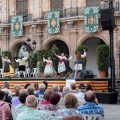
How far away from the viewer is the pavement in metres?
13.4

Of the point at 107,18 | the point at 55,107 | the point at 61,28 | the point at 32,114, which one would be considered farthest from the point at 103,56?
the point at 32,114

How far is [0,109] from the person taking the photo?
7902mm

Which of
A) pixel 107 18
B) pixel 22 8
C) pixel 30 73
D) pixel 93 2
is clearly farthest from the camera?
pixel 22 8

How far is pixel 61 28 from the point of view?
34.7 meters

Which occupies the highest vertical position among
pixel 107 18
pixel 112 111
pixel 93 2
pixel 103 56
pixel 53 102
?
pixel 93 2

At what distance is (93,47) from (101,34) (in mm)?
4084

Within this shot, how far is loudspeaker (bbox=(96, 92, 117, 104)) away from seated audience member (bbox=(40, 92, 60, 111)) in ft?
33.2

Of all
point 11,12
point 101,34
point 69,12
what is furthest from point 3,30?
point 101,34

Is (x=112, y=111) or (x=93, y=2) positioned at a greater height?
(x=93, y=2)

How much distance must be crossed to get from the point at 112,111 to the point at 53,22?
65.4 feet

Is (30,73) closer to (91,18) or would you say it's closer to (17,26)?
(91,18)

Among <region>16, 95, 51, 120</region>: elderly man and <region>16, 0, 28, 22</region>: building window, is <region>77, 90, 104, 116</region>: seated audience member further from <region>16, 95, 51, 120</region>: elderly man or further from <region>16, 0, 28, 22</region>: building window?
<region>16, 0, 28, 22</region>: building window

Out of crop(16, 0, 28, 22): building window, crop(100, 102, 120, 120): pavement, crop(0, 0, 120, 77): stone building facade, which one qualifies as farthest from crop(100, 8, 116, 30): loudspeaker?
crop(16, 0, 28, 22): building window

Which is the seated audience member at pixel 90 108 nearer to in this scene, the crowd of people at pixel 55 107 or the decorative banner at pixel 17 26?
the crowd of people at pixel 55 107
